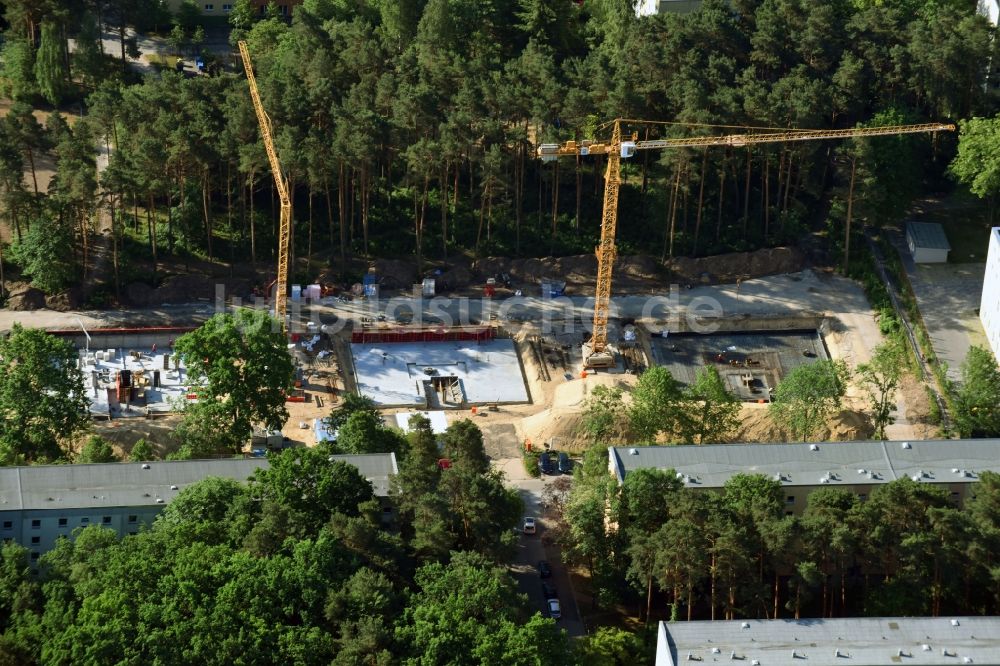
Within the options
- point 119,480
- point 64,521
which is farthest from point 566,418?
point 64,521

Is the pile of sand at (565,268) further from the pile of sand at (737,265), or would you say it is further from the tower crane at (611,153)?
the tower crane at (611,153)

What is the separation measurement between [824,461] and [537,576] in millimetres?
17509

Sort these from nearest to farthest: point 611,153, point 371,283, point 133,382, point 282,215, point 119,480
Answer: point 119,480, point 133,382, point 611,153, point 282,215, point 371,283

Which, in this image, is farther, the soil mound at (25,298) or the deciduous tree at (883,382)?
the soil mound at (25,298)

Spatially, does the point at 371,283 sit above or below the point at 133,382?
above

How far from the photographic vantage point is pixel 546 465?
128 meters

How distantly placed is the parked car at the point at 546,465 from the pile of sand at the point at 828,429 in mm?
11789

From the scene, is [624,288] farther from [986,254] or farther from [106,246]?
[106,246]

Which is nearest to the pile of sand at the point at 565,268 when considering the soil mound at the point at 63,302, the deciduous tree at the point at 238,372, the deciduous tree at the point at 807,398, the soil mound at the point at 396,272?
the soil mound at the point at 396,272

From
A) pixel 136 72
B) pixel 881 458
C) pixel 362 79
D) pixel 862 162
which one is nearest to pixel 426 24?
pixel 362 79

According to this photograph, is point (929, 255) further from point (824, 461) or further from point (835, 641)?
point (835, 641)

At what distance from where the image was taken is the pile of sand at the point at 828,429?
13038cm

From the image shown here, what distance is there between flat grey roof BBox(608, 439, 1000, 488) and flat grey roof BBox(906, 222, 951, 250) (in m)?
30.8

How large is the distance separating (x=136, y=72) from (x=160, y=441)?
160 ft
